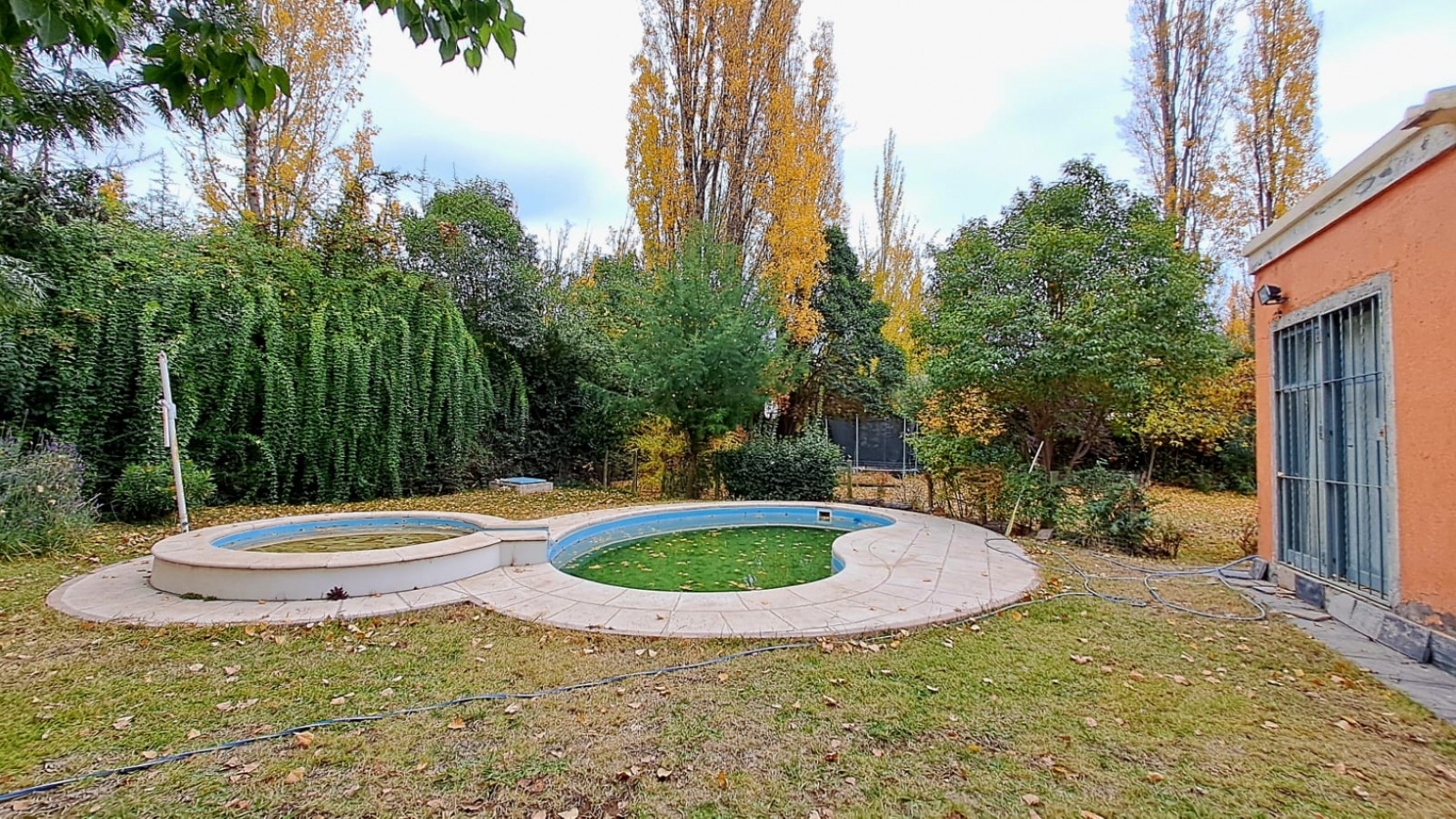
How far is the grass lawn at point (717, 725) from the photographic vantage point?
2.12 metres

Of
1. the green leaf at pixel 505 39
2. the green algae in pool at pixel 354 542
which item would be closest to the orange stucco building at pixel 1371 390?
the green leaf at pixel 505 39

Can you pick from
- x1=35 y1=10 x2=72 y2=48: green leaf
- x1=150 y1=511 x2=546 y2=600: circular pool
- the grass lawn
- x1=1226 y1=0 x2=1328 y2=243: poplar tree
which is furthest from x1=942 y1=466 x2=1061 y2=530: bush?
x1=1226 y1=0 x2=1328 y2=243: poplar tree

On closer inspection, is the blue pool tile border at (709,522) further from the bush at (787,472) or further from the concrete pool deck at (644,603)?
the concrete pool deck at (644,603)

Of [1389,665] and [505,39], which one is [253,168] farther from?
[1389,665]

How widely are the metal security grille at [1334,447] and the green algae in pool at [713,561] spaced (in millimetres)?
4219

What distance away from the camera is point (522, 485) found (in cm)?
1117

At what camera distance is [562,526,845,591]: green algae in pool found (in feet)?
19.3

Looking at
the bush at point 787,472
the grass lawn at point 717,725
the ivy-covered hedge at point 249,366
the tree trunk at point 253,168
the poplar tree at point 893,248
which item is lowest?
the grass lawn at point 717,725

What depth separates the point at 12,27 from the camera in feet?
5.57

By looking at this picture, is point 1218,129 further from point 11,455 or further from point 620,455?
point 11,455

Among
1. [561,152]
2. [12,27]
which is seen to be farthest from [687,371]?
[12,27]

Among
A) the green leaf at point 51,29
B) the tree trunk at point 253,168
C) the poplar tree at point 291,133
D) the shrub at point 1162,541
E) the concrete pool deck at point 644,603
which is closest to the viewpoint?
Result: the green leaf at point 51,29

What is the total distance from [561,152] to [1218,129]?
14.8 metres

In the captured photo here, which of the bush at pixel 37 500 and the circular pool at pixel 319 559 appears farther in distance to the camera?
the bush at pixel 37 500
